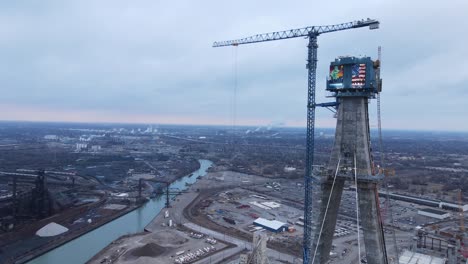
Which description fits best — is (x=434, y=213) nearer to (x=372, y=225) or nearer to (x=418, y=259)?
(x=418, y=259)

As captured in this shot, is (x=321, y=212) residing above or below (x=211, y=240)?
above

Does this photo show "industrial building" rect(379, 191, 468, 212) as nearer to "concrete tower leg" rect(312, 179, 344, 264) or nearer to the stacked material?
the stacked material

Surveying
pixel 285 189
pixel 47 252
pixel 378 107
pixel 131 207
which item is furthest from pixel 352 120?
pixel 285 189

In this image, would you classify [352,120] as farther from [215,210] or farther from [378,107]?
[215,210]

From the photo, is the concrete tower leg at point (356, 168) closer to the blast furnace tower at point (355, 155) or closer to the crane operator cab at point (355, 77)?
the blast furnace tower at point (355, 155)

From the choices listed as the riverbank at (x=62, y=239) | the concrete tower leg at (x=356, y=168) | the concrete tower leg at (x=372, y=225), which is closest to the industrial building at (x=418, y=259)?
the concrete tower leg at (x=372, y=225)

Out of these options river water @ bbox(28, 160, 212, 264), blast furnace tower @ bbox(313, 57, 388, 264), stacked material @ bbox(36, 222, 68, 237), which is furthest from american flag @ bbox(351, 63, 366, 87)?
stacked material @ bbox(36, 222, 68, 237)
